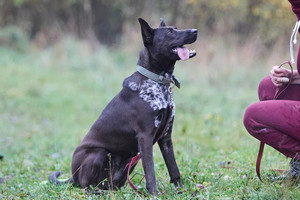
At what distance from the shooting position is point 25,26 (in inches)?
651

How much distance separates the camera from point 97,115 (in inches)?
349

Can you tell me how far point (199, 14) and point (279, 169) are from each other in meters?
11.0

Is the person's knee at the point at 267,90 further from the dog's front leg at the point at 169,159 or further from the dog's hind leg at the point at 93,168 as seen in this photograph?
the dog's hind leg at the point at 93,168

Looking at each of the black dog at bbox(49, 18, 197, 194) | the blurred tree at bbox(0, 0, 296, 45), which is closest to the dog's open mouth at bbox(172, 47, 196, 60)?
the black dog at bbox(49, 18, 197, 194)

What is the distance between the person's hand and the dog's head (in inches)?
26.9

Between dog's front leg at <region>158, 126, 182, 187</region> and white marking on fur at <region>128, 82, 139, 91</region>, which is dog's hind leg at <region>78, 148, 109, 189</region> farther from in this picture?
white marking on fur at <region>128, 82, 139, 91</region>

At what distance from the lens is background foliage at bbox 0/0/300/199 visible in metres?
4.02

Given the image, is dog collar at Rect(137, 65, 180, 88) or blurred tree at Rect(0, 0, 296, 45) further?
blurred tree at Rect(0, 0, 296, 45)

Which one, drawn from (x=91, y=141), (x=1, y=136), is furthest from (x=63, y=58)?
(x=91, y=141)

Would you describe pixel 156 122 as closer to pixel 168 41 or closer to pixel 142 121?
pixel 142 121

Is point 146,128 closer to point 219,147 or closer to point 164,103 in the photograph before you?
point 164,103

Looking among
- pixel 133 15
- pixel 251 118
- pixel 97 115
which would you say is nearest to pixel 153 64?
pixel 251 118

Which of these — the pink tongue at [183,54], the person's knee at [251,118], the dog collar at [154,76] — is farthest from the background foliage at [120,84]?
the pink tongue at [183,54]

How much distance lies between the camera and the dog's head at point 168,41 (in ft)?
12.0
